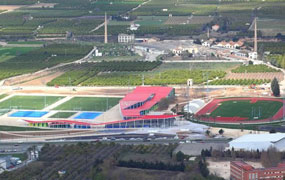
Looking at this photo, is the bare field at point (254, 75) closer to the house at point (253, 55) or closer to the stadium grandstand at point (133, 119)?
the house at point (253, 55)

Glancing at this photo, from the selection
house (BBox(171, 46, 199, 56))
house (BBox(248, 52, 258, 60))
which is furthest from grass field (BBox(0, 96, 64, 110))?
house (BBox(171, 46, 199, 56))

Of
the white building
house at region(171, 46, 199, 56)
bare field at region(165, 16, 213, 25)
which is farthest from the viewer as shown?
A: bare field at region(165, 16, 213, 25)

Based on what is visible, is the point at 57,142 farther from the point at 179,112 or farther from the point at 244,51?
the point at 244,51

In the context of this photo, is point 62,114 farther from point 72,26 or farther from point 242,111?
point 72,26

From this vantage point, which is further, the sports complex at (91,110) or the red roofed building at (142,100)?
the red roofed building at (142,100)

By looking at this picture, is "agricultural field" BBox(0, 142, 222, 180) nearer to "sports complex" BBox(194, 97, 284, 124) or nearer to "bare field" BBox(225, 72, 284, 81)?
"sports complex" BBox(194, 97, 284, 124)

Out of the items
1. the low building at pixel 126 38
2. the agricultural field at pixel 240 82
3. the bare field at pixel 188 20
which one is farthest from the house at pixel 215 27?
the agricultural field at pixel 240 82
